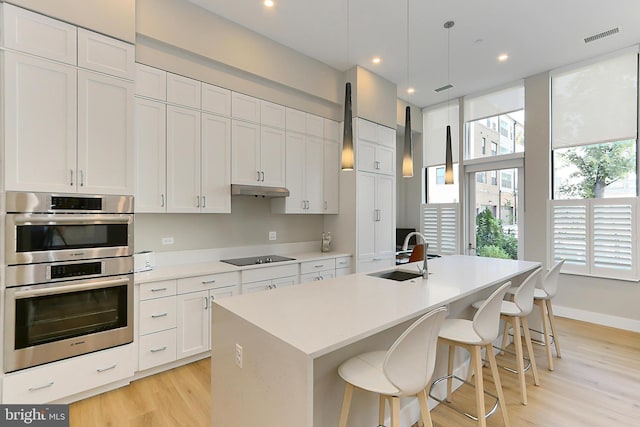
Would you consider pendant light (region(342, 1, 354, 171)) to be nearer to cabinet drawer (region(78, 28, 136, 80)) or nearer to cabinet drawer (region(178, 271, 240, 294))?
cabinet drawer (region(178, 271, 240, 294))

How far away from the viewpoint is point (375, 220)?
184 inches

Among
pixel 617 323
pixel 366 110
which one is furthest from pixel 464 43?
pixel 617 323

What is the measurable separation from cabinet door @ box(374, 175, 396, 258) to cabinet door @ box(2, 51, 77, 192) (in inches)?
145

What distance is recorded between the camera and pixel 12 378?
2.08 metres

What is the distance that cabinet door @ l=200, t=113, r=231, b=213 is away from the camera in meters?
3.29

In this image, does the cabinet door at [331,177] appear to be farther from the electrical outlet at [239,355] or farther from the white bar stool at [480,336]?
the electrical outlet at [239,355]

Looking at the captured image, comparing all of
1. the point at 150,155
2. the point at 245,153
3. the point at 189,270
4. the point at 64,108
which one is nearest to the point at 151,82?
the point at 150,155

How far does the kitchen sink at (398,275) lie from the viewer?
2.83 m

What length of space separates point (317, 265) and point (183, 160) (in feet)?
6.72

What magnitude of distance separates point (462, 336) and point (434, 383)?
1.77ft

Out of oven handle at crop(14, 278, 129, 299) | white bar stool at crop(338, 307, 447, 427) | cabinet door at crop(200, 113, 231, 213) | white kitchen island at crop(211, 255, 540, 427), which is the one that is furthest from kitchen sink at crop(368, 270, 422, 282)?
oven handle at crop(14, 278, 129, 299)

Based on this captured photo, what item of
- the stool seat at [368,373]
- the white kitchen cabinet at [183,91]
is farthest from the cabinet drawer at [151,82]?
the stool seat at [368,373]

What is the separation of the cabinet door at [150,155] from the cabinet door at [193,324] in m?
0.94

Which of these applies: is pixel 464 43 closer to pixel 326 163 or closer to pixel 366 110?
pixel 366 110
